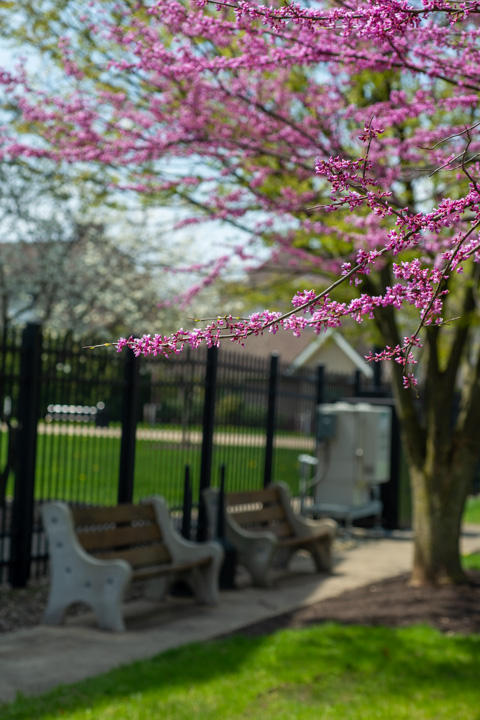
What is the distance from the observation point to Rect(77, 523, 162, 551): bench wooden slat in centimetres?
747

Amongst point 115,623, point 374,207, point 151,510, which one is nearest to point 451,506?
point 151,510

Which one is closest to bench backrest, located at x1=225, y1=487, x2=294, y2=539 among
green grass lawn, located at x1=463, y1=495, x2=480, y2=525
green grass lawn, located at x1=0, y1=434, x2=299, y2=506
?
green grass lawn, located at x1=0, y1=434, x2=299, y2=506

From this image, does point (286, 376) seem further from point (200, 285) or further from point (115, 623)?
point (115, 623)

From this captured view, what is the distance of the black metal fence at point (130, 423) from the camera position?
8.24m

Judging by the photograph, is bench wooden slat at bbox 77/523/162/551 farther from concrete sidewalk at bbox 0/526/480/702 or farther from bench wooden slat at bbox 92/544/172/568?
concrete sidewalk at bbox 0/526/480/702

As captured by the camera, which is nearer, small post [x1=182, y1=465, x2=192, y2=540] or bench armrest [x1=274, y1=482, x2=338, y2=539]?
small post [x1=182, y1=465, x2=192, y2=540]

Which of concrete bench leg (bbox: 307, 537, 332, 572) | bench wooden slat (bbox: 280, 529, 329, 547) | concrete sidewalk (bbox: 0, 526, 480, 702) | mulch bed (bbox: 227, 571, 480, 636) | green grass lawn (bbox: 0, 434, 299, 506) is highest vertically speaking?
green grass lawn (bbox: 0, 434, 299, 506)

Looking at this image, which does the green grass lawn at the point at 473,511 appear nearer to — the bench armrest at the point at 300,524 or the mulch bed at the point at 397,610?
the bench armrest at the point at 300,524

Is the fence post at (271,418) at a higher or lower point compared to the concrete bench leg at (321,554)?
higher

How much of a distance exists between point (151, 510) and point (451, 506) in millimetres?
2888

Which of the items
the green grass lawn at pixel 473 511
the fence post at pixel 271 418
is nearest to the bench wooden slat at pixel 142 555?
the fence post at pixel 271 418

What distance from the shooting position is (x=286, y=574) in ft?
32.9

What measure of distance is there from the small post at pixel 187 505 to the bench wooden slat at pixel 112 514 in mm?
832

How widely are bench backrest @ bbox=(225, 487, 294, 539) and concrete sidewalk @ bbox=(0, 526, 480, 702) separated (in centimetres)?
50
